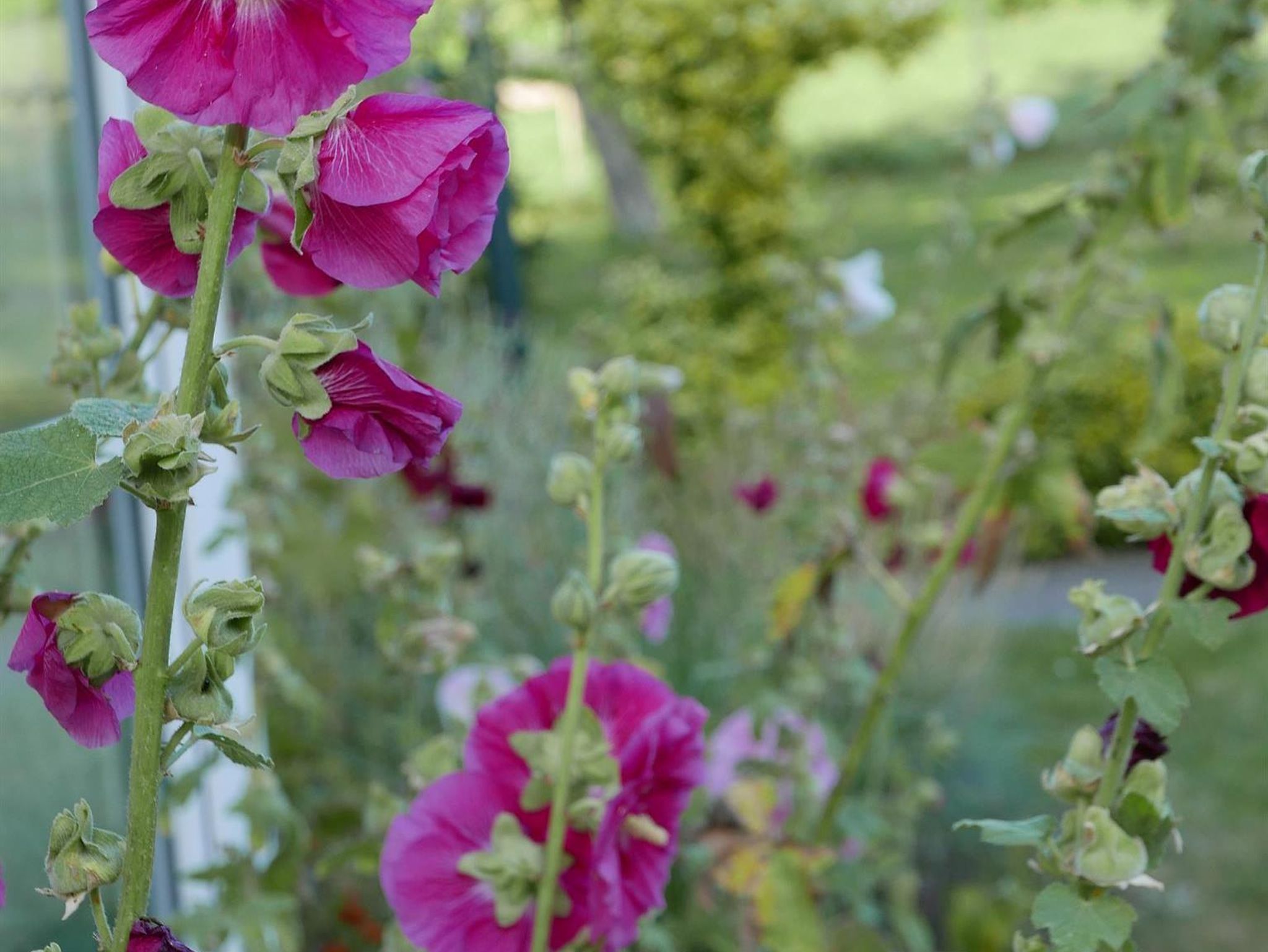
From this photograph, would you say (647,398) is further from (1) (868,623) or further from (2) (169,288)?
(2) (169,288)

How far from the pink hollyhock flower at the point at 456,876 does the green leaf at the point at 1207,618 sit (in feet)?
0.86

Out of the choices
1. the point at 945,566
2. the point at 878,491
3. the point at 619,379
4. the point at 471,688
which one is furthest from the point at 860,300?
the point at 619,379

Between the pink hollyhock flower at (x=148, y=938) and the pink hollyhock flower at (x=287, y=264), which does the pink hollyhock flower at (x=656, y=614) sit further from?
the pink hollyhock flower at (x=148, y=938)

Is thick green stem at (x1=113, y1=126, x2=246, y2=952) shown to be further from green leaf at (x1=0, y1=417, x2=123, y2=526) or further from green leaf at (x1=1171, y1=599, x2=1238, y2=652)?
green leaf at (x1=1171, y1=599, x2=1238, y2=652)

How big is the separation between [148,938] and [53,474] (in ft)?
0.43

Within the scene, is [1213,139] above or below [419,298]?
above

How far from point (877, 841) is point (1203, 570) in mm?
1079

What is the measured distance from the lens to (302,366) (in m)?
0.40

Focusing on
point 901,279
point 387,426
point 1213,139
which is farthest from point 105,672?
point 901,279

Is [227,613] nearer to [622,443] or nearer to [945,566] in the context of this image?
[622,443]

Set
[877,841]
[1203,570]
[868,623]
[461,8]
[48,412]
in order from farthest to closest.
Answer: [461,8] → [868,623] → [877,841] → [48,412] → [1203,570]

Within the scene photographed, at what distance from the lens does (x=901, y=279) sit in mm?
7980

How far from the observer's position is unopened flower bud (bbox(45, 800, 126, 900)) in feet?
1.29

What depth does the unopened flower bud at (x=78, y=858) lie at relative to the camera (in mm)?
393
